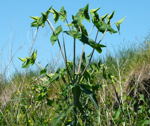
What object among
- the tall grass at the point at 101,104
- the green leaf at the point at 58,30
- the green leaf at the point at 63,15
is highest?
the green leaf at the point at 63,15

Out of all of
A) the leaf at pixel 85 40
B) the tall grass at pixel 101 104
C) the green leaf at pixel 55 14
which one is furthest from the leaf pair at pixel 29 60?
the leaf at pixel 85 40

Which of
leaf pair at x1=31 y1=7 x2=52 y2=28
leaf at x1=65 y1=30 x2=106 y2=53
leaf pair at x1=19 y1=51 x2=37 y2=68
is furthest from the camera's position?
leaf pair at x1=19 y1=51 x2=37 y2=68

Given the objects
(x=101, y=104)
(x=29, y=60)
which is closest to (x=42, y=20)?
(x=29, y=60)

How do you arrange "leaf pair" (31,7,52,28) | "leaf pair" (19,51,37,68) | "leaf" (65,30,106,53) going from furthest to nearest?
"leaf pair" (19,51,37,68)
"leaf pair" (31,7,52,28)
"leaf" (65,30,106,53)

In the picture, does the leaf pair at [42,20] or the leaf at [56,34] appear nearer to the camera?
the leaf at [56,34]

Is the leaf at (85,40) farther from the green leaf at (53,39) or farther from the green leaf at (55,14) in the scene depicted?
the green leaf at (55,14)

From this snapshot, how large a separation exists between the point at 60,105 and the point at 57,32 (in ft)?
3.13

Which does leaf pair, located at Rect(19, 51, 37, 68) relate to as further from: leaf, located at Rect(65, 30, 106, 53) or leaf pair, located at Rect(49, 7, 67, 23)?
leaf, located at Rect(65, 30, 106, 53)

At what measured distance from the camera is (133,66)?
5.92 meters

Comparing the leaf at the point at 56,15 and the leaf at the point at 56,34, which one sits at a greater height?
the leaf at the point at 56,15

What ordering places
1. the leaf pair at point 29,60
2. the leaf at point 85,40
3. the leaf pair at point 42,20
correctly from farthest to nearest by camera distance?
the leaf pair at point 29,60, the leaf pair at point 42,20, the leaf at point 85,40

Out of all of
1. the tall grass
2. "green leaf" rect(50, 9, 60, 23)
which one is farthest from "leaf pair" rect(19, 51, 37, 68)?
"green leaf" rect(50, 9, 60, 23)

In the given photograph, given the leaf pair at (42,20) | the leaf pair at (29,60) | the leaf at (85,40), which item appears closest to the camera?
the leaf at (85,40)

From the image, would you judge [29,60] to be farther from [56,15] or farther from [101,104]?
[101,104]
